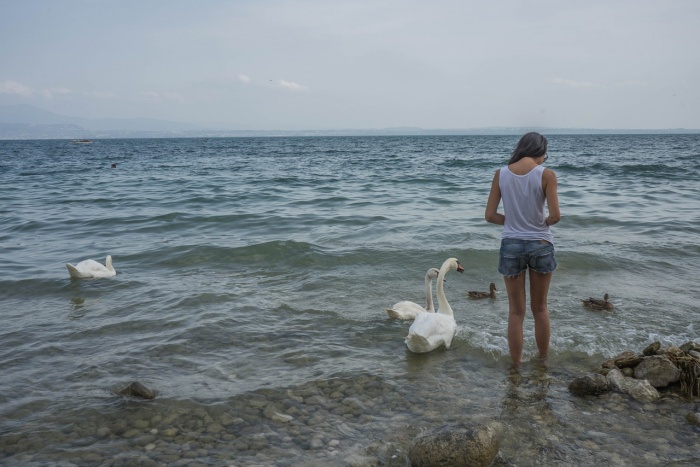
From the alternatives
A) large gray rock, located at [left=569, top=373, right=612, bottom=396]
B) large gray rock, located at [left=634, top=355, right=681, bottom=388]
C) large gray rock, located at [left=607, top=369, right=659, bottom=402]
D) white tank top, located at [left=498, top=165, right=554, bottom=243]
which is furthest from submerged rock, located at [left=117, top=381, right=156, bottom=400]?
large gray rock, located at [left=634, top=355, right=681, bottom=388]

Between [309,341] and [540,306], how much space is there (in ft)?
9.19

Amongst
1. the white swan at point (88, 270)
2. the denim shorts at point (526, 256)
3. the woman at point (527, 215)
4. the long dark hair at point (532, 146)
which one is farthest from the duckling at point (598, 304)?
the white swan at point (88, 270)

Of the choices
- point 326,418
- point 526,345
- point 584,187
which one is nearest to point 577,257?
point 526,345

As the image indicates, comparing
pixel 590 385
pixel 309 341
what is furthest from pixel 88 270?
pixel 590 385

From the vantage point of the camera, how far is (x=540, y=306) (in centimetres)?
567

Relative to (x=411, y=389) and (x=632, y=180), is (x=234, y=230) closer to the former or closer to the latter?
(x=411, y=389)

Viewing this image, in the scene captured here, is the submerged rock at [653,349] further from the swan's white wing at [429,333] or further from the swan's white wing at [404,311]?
the swan's white wing at [404,311]

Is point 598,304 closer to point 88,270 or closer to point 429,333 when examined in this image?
Answer: point 429,333

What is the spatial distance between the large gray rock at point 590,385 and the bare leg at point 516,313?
2.43 feet

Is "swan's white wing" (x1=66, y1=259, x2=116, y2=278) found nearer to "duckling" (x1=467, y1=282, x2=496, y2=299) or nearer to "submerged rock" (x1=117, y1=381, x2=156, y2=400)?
"submerged rock" (x1=117, y1=381, x2=156, y2=400)

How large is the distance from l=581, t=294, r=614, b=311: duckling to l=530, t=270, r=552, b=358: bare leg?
2.12m

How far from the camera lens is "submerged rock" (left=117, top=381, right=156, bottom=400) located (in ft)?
17.4

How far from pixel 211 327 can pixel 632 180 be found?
81.3ft

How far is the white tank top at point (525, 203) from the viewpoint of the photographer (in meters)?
5.11
